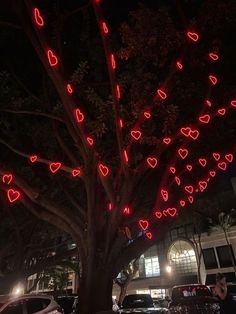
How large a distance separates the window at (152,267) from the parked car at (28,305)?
33.4m

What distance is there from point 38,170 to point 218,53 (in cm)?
844

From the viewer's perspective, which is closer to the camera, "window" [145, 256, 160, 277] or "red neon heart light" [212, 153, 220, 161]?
"red neon heart light" [212, 153, 220, 161]

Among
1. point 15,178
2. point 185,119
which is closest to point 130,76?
point 185,119

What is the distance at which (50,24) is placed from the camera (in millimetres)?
8875

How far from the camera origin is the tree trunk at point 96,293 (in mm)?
8391

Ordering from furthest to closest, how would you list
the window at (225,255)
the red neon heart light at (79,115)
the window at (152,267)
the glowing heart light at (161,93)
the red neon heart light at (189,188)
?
the window at (152,267)
the window at (225,255)
the red neon heart light at (189,188)
the glowing heart light at (161,93)
the red neon heart light at (79,115)

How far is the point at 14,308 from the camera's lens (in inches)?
336

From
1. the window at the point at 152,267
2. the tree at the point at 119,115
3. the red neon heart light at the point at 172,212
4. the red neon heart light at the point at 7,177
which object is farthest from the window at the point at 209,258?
the red neon heart light at the point at 7,177

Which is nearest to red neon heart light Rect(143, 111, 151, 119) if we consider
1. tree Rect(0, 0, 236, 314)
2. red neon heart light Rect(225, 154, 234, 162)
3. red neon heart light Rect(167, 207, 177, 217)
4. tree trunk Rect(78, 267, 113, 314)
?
tree Rect(0, 0, 236, 314)

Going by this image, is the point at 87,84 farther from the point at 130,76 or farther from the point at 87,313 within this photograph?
the point at 87,313

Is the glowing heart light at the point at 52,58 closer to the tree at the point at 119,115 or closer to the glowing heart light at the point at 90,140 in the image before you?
the tree at the point at 119,115

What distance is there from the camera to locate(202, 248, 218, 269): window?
34.7 metres

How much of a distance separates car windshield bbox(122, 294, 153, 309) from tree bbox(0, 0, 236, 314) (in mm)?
4235

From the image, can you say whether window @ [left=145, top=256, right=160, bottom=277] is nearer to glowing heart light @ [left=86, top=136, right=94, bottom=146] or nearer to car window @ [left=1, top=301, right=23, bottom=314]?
car window @ [left=1, top=301, right=23, bottom=314]
